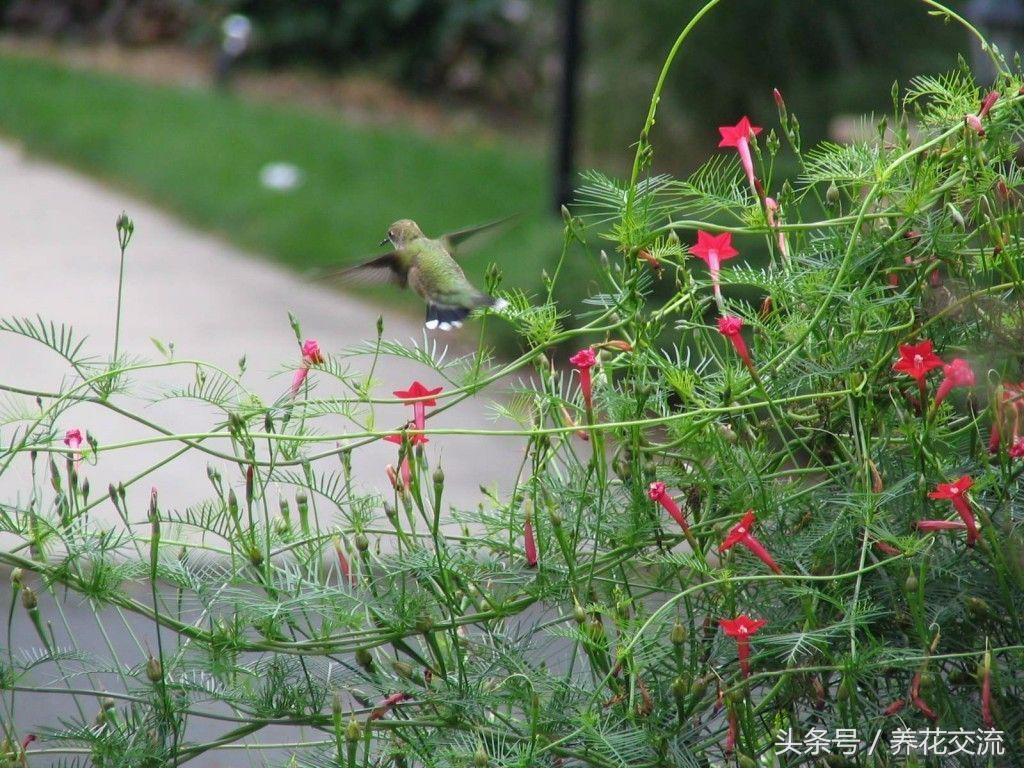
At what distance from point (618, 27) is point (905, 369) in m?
8.05

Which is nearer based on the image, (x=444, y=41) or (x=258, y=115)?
(x=258, y=115)

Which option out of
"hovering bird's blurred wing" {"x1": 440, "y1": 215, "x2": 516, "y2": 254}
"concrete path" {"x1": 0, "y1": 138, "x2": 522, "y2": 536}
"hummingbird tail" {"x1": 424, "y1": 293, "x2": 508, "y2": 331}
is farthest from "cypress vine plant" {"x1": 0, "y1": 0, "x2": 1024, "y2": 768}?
"concrete path" {"x1": 0, "y1": 138, "x2": 522, "y2": 536}

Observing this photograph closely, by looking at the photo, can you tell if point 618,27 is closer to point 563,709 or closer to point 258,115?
point 258,115

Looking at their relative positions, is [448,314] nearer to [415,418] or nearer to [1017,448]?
[415,418]

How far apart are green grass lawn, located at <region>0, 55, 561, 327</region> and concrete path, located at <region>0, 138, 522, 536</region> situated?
273 mm

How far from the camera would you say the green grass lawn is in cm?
879

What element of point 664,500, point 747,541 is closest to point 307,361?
point 664,500

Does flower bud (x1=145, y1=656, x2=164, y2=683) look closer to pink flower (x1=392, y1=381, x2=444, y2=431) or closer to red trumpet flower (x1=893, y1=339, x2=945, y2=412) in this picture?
pink flower (x1=392, y1=381, x2=444, y2=431)

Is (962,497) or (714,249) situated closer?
(962,497)

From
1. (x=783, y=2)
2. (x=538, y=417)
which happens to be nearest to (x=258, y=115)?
(x=783, y=2)

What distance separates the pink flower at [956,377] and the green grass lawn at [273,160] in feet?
18.3

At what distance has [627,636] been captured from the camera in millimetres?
1525

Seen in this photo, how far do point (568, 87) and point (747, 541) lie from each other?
6.37m

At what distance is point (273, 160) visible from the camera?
33.9ft
